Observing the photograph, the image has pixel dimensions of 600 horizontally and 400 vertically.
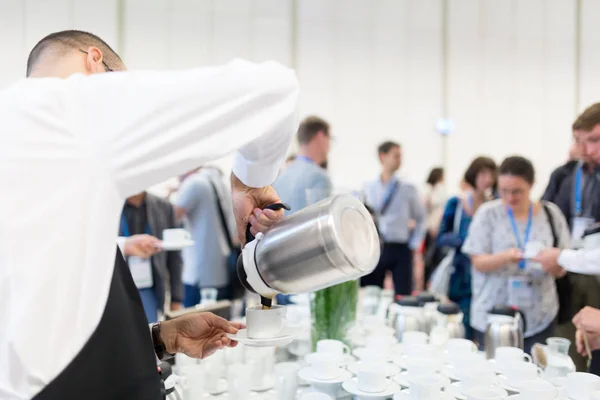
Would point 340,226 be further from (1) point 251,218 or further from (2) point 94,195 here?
(2) point 94,195

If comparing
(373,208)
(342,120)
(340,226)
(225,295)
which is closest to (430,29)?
(342,120)

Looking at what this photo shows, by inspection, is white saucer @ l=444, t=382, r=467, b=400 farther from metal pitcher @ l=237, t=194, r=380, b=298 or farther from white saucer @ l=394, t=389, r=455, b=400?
metal pitcher @ l=237, t=194, r=380, b=298

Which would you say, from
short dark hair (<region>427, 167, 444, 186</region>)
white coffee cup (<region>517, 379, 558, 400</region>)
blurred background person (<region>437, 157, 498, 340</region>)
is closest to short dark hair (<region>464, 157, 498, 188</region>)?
blurred background person (<region>437, 157, 498, 340</region>)

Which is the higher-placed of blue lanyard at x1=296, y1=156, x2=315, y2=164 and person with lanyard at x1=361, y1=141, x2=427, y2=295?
blue lanyard at x1=296, y1=156, x2=315, y2=164

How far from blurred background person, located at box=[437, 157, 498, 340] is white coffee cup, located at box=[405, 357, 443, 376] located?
2009 mm

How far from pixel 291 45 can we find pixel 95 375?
5.52 meters

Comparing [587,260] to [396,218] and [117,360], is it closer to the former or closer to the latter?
[117,360]

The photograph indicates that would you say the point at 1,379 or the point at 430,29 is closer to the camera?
the point at 1,379

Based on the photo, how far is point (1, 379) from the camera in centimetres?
74

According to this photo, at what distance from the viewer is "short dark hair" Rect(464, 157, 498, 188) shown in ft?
12.2

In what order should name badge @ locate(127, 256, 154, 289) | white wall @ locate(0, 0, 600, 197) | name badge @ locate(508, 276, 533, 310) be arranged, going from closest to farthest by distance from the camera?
1. name badge @ locate(508, 276, 533, 310)
2. name badge @ locate(127, 256, 154, 289)
3. white wall @ locate(0, 0, 600, 197)

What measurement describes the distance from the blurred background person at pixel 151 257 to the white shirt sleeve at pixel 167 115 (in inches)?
71.8

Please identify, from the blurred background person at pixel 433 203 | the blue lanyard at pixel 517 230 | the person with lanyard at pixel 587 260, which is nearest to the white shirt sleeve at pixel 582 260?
the person with lanyard at pixel 587 260

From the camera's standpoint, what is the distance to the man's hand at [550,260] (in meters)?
2.22
